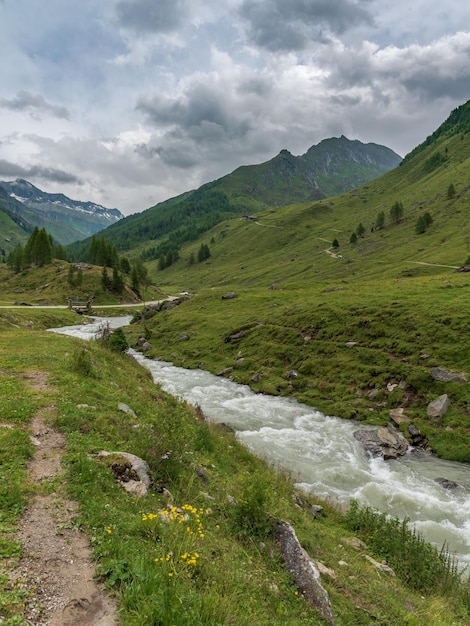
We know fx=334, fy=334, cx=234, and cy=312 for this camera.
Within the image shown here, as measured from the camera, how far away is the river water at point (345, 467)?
692 inches

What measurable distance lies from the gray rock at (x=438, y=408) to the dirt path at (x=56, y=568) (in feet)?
95.4

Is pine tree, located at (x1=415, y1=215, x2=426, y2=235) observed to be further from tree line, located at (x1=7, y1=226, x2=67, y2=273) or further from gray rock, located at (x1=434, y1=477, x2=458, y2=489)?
tree line, located at (x1=7, y1=226, x2=67, y2=273)

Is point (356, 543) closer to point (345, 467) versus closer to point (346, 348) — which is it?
point (345, 467)

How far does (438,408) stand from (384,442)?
23.3 ft

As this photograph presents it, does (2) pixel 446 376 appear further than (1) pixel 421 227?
No

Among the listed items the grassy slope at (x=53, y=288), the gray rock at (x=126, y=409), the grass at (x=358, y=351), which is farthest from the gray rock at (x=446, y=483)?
the grassy slope at (x=53, y=288)

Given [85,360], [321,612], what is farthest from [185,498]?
[85,360]

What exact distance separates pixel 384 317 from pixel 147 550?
4236 cm

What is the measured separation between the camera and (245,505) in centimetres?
1037

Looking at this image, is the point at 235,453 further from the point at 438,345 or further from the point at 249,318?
the point at 249,318

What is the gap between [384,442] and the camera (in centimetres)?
2517

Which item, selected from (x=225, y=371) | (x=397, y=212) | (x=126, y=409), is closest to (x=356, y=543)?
(x=126, y=409)

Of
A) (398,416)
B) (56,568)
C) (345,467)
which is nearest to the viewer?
(56,568)

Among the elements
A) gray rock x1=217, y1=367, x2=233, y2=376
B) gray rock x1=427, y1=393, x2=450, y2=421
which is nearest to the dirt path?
gray rock x1=427, y1=393, x2=450, y2=421
